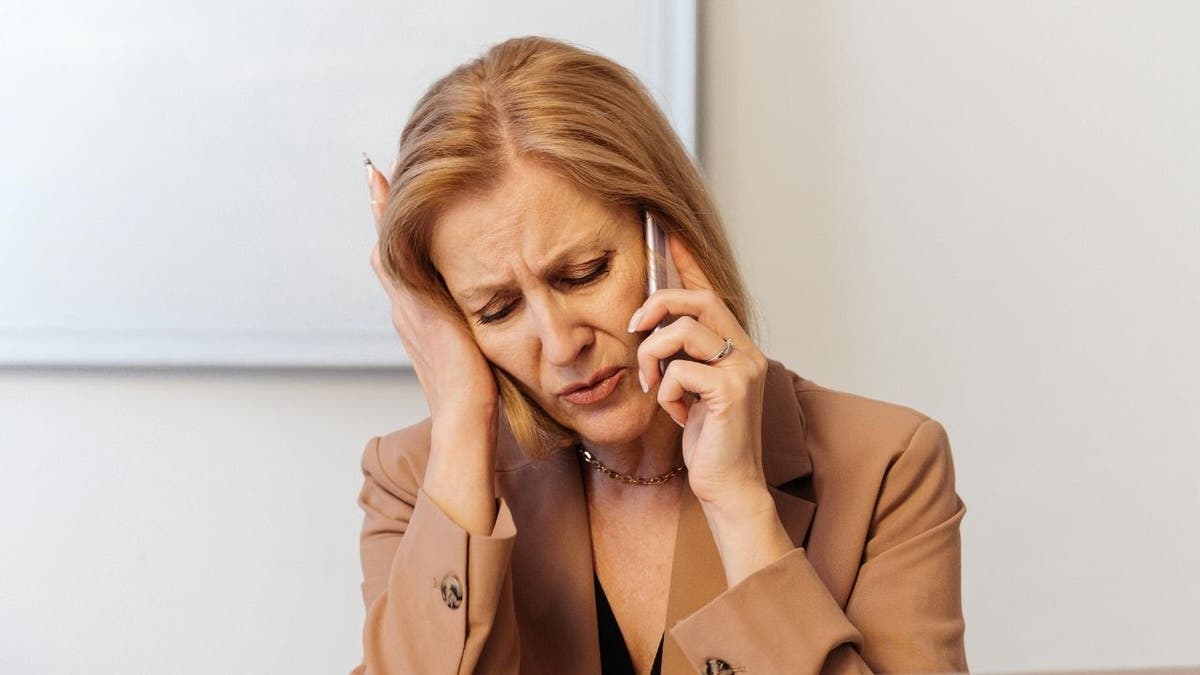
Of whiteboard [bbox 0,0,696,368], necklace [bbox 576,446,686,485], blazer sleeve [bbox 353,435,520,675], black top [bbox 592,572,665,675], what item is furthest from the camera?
whiteboard [bbox 0,0,696,368]

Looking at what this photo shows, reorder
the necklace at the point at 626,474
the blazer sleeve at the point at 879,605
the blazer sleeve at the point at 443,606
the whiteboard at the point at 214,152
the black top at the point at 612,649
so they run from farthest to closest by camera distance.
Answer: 1. the whiteboard at the point at 214,152
2. the necklace at the point at 626,474
3. the black top at the point at 612,649
4. the blazer sleeve at the point at 443,606
5. the blazer sleeve at the point at 879,605

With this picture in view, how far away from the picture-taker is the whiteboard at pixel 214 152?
86.7 inches

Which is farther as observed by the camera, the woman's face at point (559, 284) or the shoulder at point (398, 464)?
the shoulder at point (398, 464)

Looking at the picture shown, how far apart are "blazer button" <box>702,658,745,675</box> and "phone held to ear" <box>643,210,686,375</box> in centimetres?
34

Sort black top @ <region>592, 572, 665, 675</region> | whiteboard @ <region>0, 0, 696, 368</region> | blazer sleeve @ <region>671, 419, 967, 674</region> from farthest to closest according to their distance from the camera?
whiteboard @ <region>0, 0, 696, 368</region> < black top @ <region>592, 572, 665, 675</region> < blazer sleeve @ <region>671, 419, 967, 674</region>

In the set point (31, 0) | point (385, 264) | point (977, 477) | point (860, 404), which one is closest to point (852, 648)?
point (860, 404)

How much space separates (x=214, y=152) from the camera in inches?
87.2

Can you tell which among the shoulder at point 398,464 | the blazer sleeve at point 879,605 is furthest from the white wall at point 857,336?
the blazer sleeve at point 879,605

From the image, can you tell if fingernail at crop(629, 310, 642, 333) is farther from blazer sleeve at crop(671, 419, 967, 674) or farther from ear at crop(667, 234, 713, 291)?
blazer sleeve at crop(671, 419, 967, 674)

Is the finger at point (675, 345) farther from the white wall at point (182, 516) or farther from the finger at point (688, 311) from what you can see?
the white wall at point (182, 516)

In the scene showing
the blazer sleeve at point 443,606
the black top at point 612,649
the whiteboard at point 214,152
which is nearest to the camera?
the blazer sleeve at point 443,606

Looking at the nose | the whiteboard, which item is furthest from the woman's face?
the whiteboard

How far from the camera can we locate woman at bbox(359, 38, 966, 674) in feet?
4.74

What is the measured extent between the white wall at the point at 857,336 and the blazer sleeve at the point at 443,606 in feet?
2.46
